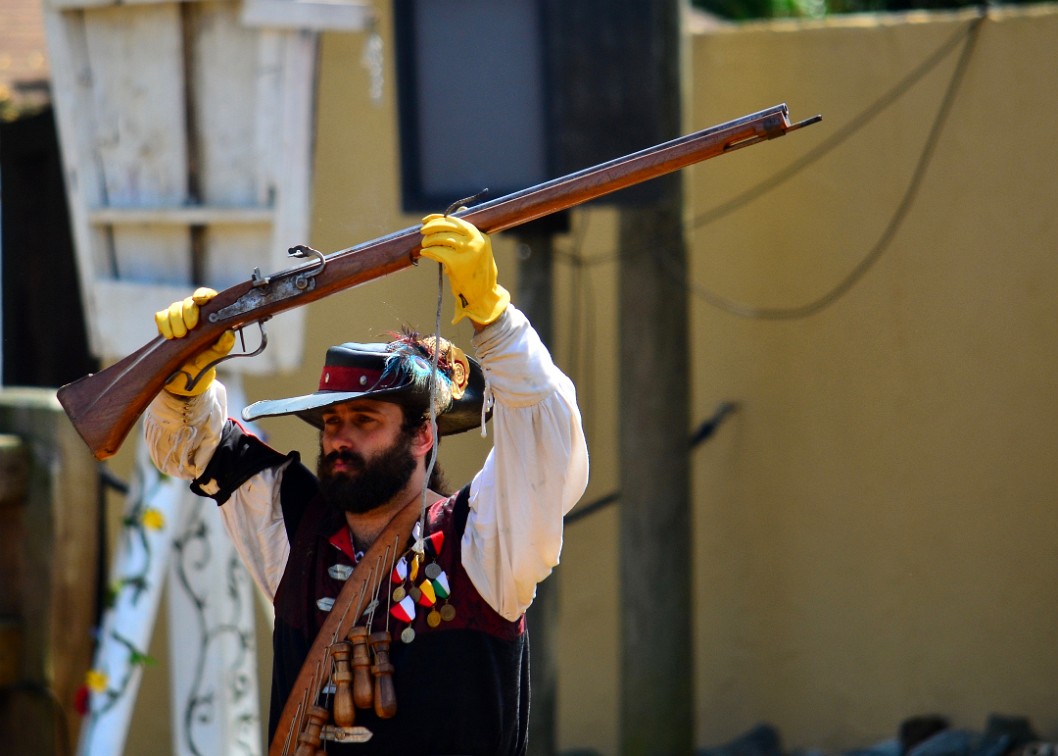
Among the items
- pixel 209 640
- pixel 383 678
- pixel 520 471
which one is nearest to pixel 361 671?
pixel 383 678

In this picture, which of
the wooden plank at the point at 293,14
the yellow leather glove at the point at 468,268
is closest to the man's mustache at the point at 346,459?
the yellow leather glove at the point at 468,268

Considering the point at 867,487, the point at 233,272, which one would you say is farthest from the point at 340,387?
the point at 867,487

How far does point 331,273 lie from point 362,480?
0.43 meters

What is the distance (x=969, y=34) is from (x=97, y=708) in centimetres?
389

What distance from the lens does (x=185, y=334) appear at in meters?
3.16

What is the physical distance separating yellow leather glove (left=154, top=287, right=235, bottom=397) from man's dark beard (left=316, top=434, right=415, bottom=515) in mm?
304

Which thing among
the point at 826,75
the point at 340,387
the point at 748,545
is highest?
the point at 826,75

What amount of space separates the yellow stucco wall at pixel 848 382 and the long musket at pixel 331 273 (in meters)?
2.09

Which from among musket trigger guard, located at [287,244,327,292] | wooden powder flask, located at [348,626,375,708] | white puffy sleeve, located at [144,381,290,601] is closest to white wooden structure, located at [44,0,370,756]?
white puffy sleeve, located at [144,381,290,601]

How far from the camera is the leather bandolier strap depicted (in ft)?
9.96

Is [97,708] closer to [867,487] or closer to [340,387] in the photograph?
[340,387]

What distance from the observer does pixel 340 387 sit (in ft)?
10.4

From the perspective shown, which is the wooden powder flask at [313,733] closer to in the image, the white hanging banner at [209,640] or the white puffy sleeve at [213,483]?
the white puffy sleeve at [213,483]

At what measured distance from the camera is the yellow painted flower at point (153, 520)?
4.66 meters
